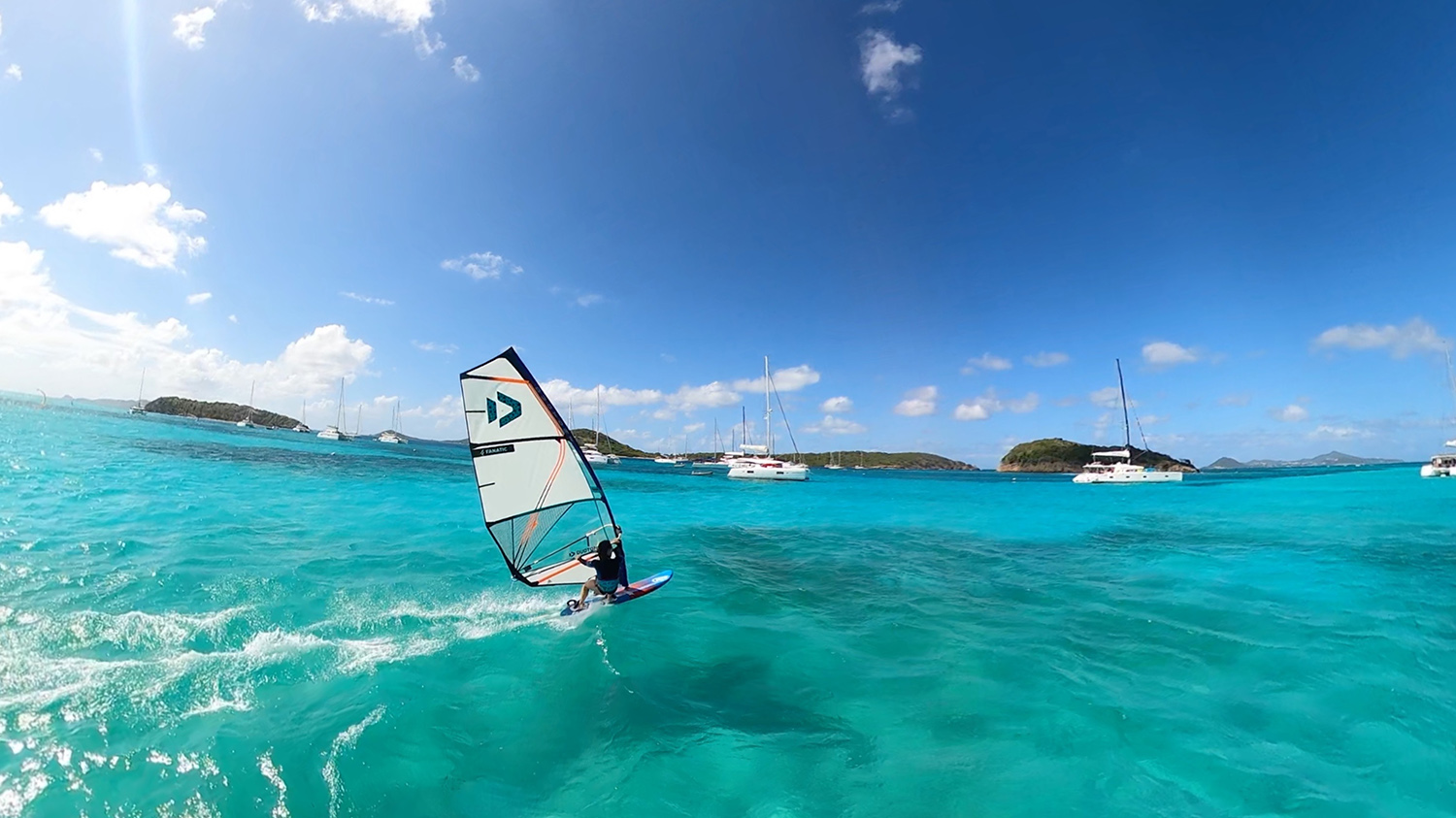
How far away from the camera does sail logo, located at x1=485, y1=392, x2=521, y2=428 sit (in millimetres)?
10906

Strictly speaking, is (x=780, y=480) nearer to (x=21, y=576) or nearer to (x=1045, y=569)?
(x=1045, y=569)

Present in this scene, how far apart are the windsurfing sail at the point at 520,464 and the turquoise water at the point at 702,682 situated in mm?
1768

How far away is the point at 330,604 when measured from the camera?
40.4ft

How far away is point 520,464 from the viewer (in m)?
11.7

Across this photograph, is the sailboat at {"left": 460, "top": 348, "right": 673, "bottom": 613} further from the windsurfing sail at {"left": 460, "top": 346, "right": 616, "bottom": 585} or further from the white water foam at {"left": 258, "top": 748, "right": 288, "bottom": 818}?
the white water foam at {"left": 258, "top": 748, "right": 288, "bottom": 818}

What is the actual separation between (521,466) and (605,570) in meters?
3.14

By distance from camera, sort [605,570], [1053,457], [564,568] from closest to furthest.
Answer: [605,570]
[564,568]
[1053,457]

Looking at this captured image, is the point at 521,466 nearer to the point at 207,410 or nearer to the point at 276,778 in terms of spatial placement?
the point at 276,778

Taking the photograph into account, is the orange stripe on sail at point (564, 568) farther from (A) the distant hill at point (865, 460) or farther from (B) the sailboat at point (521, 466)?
(A) the distant hill at point (865, 460)

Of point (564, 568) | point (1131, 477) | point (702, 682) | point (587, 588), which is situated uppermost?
point (1131, 477)

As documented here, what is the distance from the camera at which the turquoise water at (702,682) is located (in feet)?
21.4

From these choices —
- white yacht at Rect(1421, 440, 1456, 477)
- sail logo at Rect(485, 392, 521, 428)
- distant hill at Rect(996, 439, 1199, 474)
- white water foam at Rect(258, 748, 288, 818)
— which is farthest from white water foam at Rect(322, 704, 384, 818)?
distant hill at Rect(996, 439, 1199, 474)

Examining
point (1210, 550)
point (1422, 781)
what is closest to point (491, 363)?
point (1422, 781)

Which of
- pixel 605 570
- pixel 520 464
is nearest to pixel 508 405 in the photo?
pixel 520 464
